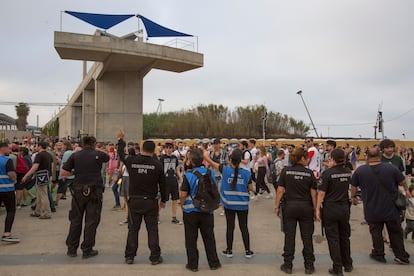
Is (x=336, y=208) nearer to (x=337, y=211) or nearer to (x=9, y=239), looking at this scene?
(x=337, y=211)

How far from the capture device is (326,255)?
5.98 m

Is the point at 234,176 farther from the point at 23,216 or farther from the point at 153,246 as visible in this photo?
the point at 23,216

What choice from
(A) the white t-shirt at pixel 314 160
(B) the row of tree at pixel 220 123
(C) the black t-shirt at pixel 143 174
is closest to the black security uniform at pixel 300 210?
(C) the black t-shirt at pixel 143 174

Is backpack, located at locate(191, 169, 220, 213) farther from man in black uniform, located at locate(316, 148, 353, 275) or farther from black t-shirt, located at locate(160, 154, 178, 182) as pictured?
black t-shirt, located at locate(160, 154, 178, 182)

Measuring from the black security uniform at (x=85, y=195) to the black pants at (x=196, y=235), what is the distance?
160 cm

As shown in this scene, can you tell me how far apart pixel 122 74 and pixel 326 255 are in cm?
2470

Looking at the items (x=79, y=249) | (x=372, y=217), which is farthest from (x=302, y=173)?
(x=79, y=249)

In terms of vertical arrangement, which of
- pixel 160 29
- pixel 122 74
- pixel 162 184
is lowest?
pixel 162 184

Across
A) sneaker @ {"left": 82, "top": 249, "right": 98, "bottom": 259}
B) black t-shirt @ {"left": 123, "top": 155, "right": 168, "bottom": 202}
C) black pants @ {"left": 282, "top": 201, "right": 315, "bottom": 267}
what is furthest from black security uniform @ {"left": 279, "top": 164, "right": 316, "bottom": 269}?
sneaker @ {"left": 82, "top": 249, "right": 98, "bottom": 259}

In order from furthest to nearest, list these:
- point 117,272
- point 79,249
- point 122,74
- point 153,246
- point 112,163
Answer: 1. point 122,74
2. point 112,163
3. point 79,249
4. point 153,246
5. point 117,272

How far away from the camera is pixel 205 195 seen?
16.7 feet

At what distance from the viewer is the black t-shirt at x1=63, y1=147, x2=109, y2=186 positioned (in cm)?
583

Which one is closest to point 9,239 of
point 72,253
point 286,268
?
point 72,253

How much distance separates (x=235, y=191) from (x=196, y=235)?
990 millimetres
